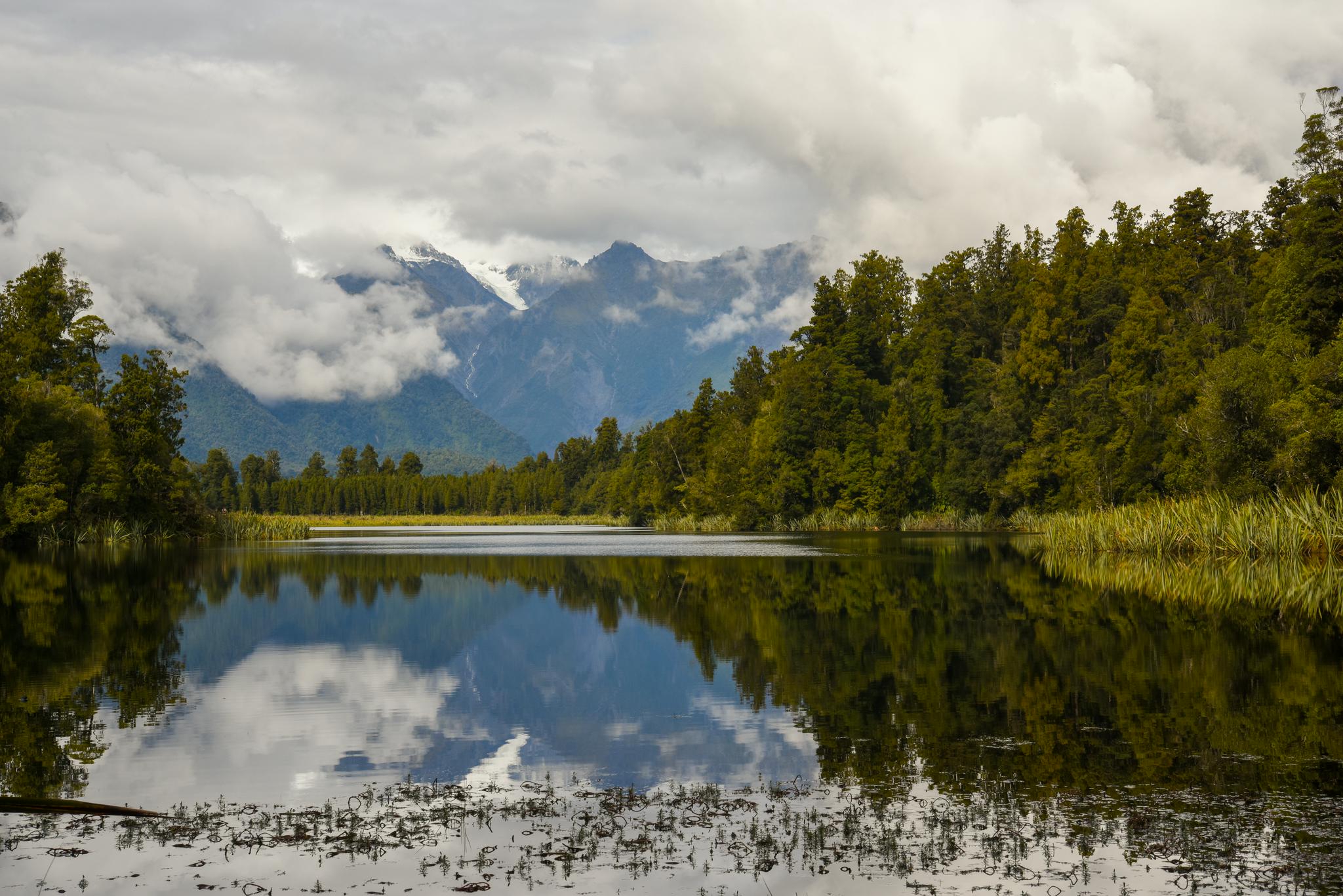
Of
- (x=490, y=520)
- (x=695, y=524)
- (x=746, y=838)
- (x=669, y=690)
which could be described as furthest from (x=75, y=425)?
(x=490, y=520)

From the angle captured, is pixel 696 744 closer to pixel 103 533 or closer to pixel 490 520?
pixel 103 533

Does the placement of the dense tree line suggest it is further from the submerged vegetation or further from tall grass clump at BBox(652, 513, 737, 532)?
the submerged vegetation

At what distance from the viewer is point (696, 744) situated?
13688mm

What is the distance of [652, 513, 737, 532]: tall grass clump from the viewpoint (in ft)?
352

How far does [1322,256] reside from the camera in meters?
51.3

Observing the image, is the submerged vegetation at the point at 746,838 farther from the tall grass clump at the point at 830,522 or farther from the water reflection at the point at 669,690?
the tall grass clump at the point at 830,522

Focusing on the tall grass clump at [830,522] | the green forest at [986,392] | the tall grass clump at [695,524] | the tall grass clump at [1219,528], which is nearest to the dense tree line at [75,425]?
the green forest at [986,392]

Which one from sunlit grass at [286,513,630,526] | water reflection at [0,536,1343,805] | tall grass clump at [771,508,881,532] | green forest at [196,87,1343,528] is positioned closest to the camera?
water reflection at [0,536,1343,805]

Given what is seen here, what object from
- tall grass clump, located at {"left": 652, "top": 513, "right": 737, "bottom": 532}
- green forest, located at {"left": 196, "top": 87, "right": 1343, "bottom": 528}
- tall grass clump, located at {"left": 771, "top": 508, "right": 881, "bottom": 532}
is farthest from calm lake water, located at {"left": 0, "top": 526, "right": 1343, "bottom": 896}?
tall grass clump, located at {"left": 652, "top": 513, "right": 737, "bottom": 532}

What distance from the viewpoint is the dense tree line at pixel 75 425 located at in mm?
67250

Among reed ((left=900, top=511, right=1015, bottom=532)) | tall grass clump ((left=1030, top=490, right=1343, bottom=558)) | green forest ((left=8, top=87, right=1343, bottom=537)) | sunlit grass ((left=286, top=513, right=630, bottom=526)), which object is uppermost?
green forest ((left=8, top=87, right=1343, bottom=537))

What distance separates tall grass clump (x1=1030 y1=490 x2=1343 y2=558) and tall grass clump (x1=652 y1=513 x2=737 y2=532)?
55.1 meters

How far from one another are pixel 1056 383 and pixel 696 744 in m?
86.5

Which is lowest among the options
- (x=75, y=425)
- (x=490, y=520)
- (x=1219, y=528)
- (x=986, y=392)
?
(x=490, y=520)
